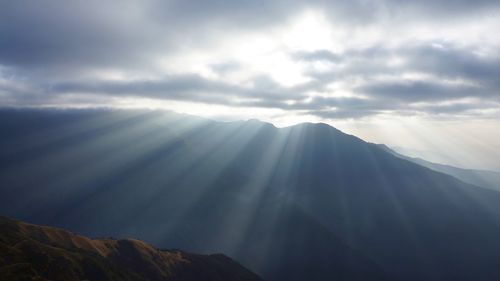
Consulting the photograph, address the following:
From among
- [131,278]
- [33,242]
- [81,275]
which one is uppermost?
[33,242]

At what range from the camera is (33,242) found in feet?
520

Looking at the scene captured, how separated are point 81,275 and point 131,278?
133 ft

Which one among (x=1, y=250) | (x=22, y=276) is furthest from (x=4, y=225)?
(x=22, y=276)

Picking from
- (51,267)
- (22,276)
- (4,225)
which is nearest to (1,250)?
(51,267)

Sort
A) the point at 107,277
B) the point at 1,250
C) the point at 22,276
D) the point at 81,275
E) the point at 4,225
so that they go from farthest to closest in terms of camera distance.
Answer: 1. the point at 4,225
2. the point at 107,277
3. the point at 81,275
4. the point at 1,250
5. the point at 22,276

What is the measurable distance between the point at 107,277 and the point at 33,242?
3106 cm

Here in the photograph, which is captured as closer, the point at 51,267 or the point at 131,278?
the point at 51,267

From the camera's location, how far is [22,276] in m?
119

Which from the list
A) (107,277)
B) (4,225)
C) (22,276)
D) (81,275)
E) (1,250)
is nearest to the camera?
(22,276)

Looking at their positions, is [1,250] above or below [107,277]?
above

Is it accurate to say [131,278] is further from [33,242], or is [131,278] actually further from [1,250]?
[1,250]

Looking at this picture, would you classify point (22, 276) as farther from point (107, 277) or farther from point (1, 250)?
point (107, 277)

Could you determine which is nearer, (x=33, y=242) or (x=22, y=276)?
(x=22, y=276)

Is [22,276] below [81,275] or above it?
above
